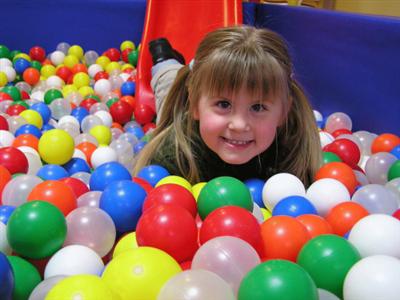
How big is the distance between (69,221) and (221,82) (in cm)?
42

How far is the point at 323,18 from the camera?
1804 mm

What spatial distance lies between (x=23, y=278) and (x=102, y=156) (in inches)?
26.6

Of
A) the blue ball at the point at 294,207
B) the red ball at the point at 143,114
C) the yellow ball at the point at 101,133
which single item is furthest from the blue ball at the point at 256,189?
the red ball at the point at 143,114

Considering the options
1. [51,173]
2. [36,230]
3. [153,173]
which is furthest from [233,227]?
[51,173]

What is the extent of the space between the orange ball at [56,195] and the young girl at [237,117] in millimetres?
336

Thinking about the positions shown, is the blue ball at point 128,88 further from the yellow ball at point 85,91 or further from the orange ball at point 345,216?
the orange ball at point 345,216

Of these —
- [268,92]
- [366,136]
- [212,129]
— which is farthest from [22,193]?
[366,136]

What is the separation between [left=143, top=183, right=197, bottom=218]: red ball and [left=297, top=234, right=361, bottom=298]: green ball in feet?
0.90

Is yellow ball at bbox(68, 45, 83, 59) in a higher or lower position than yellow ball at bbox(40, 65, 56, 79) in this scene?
higher

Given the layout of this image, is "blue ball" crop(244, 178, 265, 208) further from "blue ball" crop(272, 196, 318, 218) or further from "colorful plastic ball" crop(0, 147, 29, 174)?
"colorful plastic ball" crop(0, 147, 29, 174)

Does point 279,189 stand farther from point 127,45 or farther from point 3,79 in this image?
point 127,45

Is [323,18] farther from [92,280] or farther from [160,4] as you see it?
[92,280]

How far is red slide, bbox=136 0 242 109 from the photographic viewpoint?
2.14 meters

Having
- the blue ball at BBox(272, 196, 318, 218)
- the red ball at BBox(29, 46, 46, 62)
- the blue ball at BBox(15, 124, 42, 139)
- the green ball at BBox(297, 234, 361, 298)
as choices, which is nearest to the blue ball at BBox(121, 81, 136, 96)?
the blue ball at BBox(15, 124, 42, 139)
